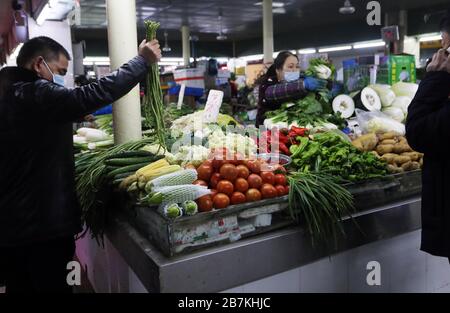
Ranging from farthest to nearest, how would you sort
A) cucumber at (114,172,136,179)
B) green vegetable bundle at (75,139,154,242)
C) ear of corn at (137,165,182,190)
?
green vegetable bundle at (75,139,154,242), cucumber at (114,172,136,179), ear of corn at (137,165,182,190)

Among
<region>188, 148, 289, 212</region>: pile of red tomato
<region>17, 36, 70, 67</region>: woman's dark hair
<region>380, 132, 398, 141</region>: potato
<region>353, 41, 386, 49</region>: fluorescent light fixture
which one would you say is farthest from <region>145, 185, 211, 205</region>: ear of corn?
<region>353, 41, 386, 49</region>: fluorescent light fixture

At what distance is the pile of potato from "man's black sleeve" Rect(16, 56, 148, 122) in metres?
1.71

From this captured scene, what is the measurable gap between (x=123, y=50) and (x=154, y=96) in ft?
3.05

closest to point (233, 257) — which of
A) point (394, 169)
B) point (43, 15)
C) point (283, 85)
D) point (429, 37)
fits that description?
point (394, 169)

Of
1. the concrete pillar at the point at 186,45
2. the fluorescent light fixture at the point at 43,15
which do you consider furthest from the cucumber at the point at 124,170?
the concrete pillar at the point at 186,45

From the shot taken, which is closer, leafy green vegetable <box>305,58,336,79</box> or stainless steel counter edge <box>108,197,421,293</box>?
stainless steel counter edge <box>108,197,421,293</box>

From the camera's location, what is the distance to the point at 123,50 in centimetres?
308

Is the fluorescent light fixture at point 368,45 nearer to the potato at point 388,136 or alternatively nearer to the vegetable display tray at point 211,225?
the potato at point 388,136

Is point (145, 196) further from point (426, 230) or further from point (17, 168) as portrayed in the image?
point (426, 230)

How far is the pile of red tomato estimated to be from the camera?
77.0 inches

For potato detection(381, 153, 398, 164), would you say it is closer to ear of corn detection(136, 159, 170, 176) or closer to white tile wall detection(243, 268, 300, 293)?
white tile wall detection(243, 268, 300, 293)

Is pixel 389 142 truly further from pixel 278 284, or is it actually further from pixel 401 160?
pixel 278 284

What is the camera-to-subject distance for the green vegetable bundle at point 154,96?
219 centimetres
